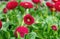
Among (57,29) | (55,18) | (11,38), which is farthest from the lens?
(55,18)

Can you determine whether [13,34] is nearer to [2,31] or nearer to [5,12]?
[2,31]

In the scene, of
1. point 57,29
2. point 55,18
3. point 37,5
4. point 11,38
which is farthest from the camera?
point 37,5

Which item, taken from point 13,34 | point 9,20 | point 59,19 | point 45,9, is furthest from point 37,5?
point 13,34

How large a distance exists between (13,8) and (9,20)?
96 mm

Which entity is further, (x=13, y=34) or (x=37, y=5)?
(x=37, y=5)

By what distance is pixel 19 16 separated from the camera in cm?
206

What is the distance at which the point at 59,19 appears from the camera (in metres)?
2.19

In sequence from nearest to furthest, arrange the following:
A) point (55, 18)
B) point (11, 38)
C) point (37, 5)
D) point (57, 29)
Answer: point (11, 38) → point (57, 29) → point (55, 18) → point (37, 5)

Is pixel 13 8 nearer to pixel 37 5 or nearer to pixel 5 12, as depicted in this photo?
pixel 5 12

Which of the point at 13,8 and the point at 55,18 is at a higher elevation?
the point at 13,8

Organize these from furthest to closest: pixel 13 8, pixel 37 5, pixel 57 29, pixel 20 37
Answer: pixel 37 5 < pixel 13 8 < pixel 57 29 < pixel 20 37

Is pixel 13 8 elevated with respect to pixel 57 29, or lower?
elevated

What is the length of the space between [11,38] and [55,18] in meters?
0.61

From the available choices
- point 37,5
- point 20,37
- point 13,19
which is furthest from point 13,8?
point 20,37
